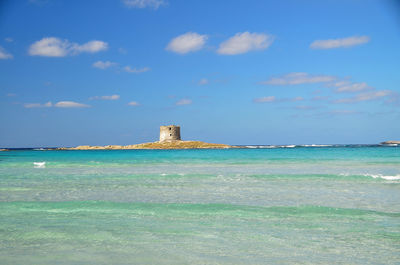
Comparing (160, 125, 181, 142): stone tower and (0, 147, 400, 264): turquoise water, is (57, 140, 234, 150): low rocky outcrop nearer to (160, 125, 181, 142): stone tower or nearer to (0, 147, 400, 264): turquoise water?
(160, 125, 181, 142): stone tower

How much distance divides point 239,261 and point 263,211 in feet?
12.4

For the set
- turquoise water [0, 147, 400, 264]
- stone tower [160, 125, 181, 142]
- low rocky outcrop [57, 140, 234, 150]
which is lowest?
turquoise water [0, 147, 400, 264]

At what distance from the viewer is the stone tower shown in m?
81.4

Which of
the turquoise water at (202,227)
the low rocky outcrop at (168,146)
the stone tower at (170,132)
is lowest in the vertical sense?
the turquoise water at (202,227)

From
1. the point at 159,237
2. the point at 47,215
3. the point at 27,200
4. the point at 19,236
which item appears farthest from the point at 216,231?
the point at 27,200

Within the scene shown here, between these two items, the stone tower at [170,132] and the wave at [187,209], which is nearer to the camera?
the wave at [187,209]

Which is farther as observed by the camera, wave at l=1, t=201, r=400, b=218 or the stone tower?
the stone tower

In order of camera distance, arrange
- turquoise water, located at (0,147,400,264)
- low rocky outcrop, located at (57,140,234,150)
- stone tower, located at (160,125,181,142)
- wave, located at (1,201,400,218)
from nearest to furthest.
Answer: turquoise water, located at (0,147,400,264) → wave, located at (1,201,400,218) → stone tower, located at (160,125,181,142) → low rocky outcrop, located at (57,140,234,150)

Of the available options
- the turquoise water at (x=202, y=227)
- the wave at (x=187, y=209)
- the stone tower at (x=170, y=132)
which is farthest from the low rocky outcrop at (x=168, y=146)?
the wave at (x=187, y=209)

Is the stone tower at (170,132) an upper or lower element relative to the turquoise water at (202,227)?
upper

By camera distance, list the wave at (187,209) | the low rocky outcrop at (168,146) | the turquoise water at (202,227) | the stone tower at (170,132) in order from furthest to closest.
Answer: the low rocky outcrop at (168,146)
the stone tower at (170,132)
the wave at (187,209)
the turquoise water at (202,227)

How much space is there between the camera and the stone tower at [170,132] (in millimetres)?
81375

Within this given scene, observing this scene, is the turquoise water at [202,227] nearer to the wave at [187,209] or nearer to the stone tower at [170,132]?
the wave at [187,209]

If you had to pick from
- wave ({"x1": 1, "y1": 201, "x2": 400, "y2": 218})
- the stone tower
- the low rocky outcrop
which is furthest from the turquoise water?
the low rocky outcrop
